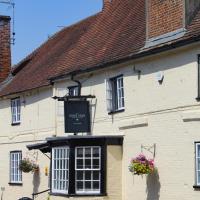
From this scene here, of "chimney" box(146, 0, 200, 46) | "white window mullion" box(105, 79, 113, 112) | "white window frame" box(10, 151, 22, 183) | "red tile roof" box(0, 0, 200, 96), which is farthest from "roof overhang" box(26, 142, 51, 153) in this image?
"chimney" box(146, 0, 200, 46)

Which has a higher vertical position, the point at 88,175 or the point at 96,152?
the point at 96,152

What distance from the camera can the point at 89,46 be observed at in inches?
1042

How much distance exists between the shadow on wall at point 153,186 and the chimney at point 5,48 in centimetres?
1737

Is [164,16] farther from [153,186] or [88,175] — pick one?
[88,175]

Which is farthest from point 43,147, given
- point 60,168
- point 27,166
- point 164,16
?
point 164,16

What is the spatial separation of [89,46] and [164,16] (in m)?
6.59

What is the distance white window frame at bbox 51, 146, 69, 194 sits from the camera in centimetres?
2239

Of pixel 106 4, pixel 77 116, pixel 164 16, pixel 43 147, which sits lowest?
pixel 43 147

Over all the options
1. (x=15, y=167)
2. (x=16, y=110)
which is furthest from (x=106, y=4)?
(x=15, y=167)

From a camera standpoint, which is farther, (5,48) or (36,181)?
(5,48)

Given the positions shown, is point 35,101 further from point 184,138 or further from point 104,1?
point 184,138

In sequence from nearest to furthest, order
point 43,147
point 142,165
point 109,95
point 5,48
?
point 142,165 < point 109,95 < point 43,147 < point 5,48

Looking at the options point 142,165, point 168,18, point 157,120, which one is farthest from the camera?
point 168,18

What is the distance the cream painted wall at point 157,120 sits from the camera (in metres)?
18.3
